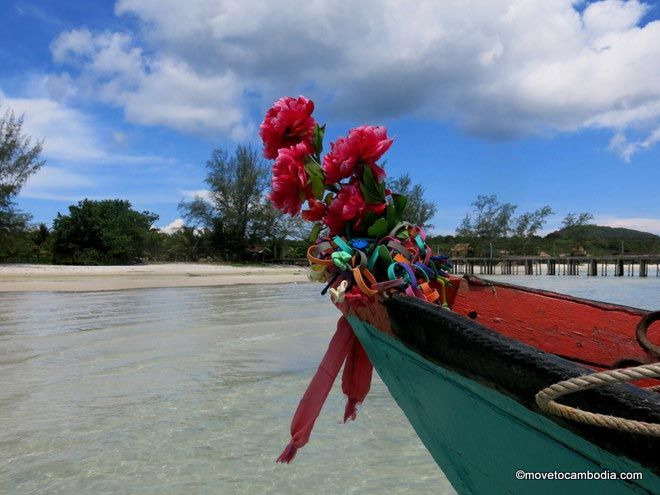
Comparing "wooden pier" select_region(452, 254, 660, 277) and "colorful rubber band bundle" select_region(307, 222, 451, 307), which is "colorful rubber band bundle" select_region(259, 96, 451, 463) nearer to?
"colorful rubber band bundle" select_region(307, 222, 451, 307)

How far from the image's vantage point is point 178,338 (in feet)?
25.2

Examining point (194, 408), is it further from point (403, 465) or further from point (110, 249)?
point (110, 249)

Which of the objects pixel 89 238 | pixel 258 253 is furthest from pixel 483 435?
pixel 258 253

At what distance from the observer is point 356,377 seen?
2021 millimetres

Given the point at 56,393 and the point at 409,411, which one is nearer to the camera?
the point at 409,411

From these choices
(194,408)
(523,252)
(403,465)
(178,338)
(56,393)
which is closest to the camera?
(403,465)

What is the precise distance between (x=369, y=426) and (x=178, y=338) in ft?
15.1

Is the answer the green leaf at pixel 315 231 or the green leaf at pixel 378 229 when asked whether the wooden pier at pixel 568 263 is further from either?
the green leaf at pixel 378 229

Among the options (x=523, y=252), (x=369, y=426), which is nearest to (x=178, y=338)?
(x=369, y=426)

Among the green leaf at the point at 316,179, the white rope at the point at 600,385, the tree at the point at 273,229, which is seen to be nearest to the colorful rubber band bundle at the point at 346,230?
the green leaf at the point at 316,179

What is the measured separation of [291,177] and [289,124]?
0.28 meters

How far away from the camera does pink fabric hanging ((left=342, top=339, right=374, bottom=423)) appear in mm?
1997

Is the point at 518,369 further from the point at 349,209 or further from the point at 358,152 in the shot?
the point at 358,152

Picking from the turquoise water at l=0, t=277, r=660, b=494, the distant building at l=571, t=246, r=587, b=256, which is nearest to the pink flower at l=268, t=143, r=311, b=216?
the turquoise water at l=0, t=277, r=660, b=494
